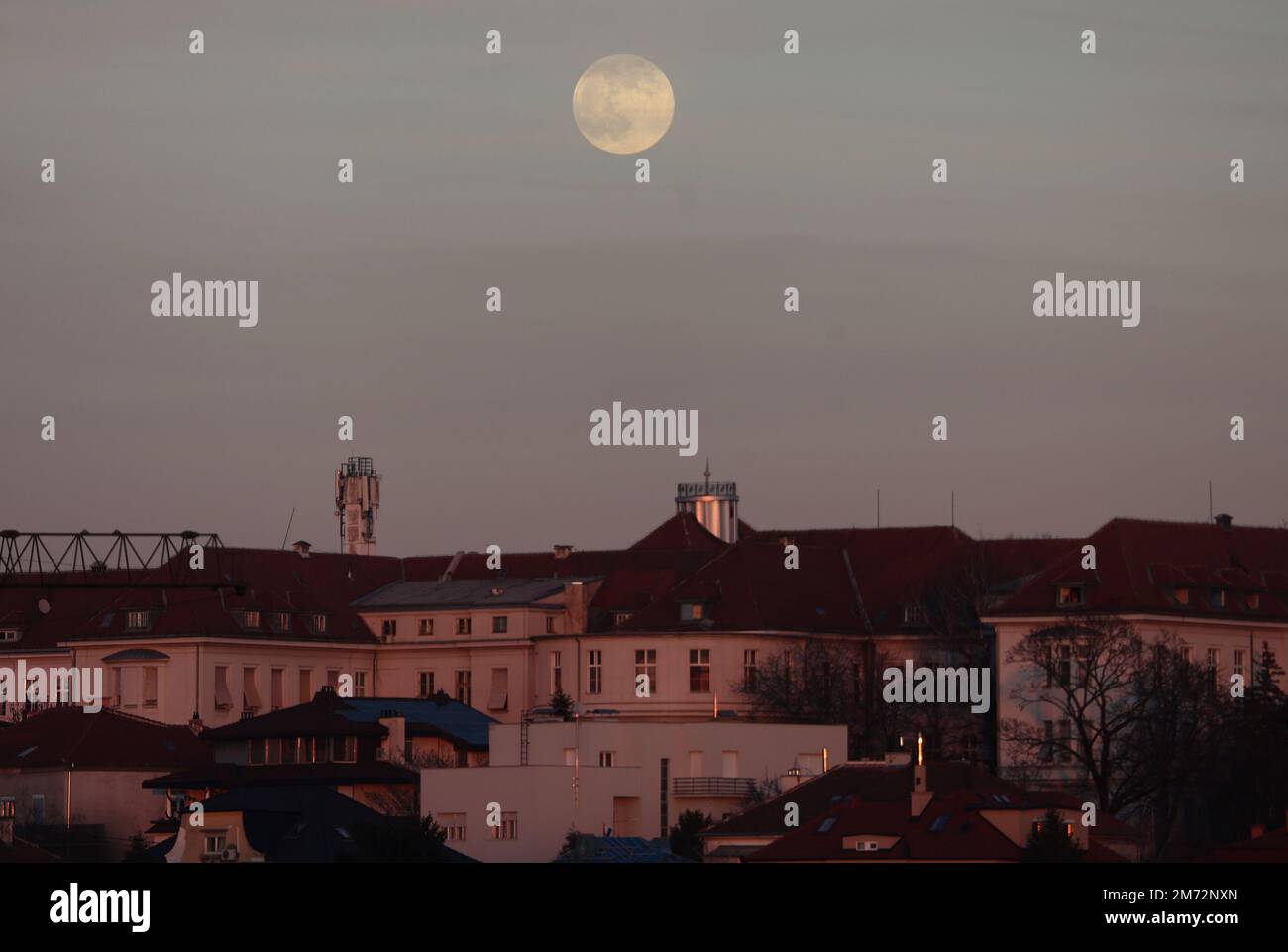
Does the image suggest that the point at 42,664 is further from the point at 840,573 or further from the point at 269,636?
the point at 840,573

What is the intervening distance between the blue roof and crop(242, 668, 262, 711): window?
7049 millimetres

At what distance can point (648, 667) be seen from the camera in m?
147

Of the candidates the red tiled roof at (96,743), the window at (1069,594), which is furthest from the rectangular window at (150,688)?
the window at (1069,594)

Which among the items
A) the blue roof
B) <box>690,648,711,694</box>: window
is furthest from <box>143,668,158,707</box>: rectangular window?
<box>690,648,711,694</box>: window

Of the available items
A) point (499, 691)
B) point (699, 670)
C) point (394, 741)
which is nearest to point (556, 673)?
point (499, 691)

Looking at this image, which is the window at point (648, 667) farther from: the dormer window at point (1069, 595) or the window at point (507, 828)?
the window at point (507, 828)

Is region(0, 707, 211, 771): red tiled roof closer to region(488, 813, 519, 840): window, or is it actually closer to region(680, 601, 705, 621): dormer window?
region(488, 813, 519, 840): window

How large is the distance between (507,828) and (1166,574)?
33.9 m

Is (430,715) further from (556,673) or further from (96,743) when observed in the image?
(96,743)

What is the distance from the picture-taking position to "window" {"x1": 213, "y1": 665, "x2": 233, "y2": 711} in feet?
495

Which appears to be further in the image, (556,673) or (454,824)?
(556,673)

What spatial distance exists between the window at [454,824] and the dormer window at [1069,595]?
29427 millimetres
